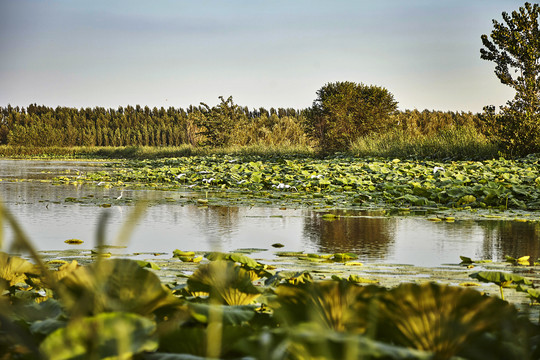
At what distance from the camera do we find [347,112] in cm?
2422

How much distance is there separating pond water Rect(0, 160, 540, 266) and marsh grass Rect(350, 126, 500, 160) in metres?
10.2

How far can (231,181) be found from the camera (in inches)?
433

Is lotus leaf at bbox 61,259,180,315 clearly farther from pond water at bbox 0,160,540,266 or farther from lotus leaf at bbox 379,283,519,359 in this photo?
pond water at bbox 0,160,540,266

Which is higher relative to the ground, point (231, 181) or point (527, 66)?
point (527, 66)

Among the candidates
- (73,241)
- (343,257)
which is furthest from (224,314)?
(73,241)

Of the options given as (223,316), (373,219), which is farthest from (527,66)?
(223,316)

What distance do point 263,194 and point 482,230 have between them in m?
4.30

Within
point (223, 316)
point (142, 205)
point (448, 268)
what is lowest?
point (448, 268)

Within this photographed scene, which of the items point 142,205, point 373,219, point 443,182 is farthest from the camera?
point 443,182

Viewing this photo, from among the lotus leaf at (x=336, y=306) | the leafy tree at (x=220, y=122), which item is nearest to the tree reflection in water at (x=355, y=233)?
the lotus leaf at (x=336, y=306)

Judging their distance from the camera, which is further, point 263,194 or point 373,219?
point 263,194

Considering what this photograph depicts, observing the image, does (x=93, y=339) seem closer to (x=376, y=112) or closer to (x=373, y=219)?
(x=373, y=219)

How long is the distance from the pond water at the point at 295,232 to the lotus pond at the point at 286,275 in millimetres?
18

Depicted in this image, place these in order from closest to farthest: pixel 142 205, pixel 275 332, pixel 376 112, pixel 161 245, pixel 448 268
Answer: pixel 142 205 → pixel 275 332 → pixel 448 268 → pixel 161 245 → pixel 376 112
